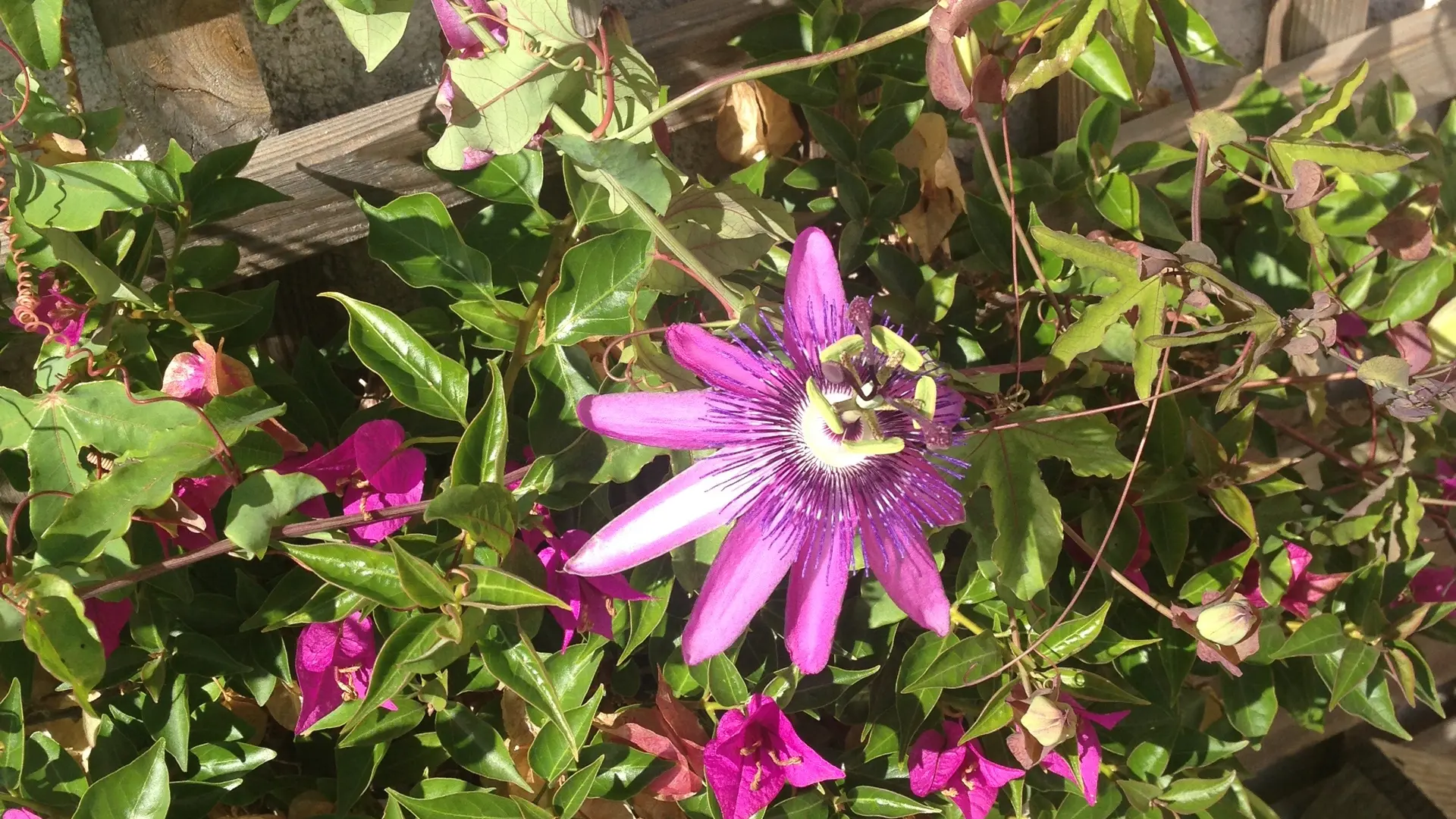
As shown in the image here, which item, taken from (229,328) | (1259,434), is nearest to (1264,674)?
(1259,434)

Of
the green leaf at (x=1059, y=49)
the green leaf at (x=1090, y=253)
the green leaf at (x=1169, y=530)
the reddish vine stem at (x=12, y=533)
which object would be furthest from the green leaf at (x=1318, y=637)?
the reddish vine stem at (x=12, y=533)

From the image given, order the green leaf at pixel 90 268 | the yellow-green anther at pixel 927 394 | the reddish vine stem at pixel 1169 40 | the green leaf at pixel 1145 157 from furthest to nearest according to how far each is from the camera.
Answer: the green leaf at pixel 1145 157, the reddish vine stem at pixel 1169 40, the green leaf at pixel 90 268, the yellow-green anther at pixel 927 394

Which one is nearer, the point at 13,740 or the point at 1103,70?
the point at 13,740

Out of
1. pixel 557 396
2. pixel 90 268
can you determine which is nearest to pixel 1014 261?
pixel 557 396

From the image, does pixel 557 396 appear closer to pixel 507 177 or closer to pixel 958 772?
pixel 507 177

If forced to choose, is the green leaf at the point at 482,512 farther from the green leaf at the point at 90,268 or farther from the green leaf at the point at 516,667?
the green leaf at the point at 90,268

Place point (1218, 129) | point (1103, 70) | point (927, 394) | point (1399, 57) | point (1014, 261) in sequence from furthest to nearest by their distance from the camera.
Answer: point (1399, 57), point (1103, 70), point (1014, 261), point (1218, 129), point (927, 394)

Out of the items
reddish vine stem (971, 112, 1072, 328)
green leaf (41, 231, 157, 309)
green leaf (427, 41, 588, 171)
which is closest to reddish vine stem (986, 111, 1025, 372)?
reddish vine stem (971, 112, 1072, 328)
